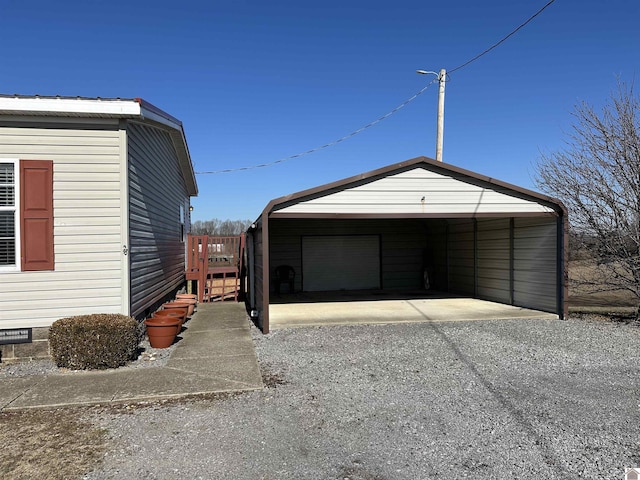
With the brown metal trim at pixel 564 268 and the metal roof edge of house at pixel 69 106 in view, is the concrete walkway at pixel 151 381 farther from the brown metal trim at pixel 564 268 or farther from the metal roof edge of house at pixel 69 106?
the brown metal trim at pixel 564 268

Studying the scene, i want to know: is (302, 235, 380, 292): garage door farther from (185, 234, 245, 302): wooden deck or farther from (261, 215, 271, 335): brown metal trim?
(261, 215, 271, 335): brown metal trim

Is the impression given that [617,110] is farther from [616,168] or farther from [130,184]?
[130,184]

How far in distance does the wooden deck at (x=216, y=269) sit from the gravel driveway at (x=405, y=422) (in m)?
6.72

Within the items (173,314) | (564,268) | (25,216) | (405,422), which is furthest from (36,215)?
(564,268)

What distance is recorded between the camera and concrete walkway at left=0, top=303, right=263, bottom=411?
4469 mm

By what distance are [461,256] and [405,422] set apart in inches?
399

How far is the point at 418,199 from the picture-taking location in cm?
884

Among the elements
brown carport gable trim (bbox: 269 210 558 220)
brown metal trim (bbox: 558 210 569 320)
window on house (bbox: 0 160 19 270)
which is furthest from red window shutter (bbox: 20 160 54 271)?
brown metal trim (bbox: 558 210 569 320)

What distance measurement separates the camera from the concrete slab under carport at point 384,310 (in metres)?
9.01

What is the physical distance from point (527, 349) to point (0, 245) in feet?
25.5

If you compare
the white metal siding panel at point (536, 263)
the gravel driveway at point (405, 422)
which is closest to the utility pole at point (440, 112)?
the white metal siding panel at point (536, 263)

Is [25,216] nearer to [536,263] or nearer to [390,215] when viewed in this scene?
[390,215]

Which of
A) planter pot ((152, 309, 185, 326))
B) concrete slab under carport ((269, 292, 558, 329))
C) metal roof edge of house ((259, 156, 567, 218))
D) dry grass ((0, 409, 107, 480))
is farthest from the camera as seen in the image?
concrete slab under carport ((269, 292, 558, 329))

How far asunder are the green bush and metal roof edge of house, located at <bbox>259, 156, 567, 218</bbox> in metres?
3.32
